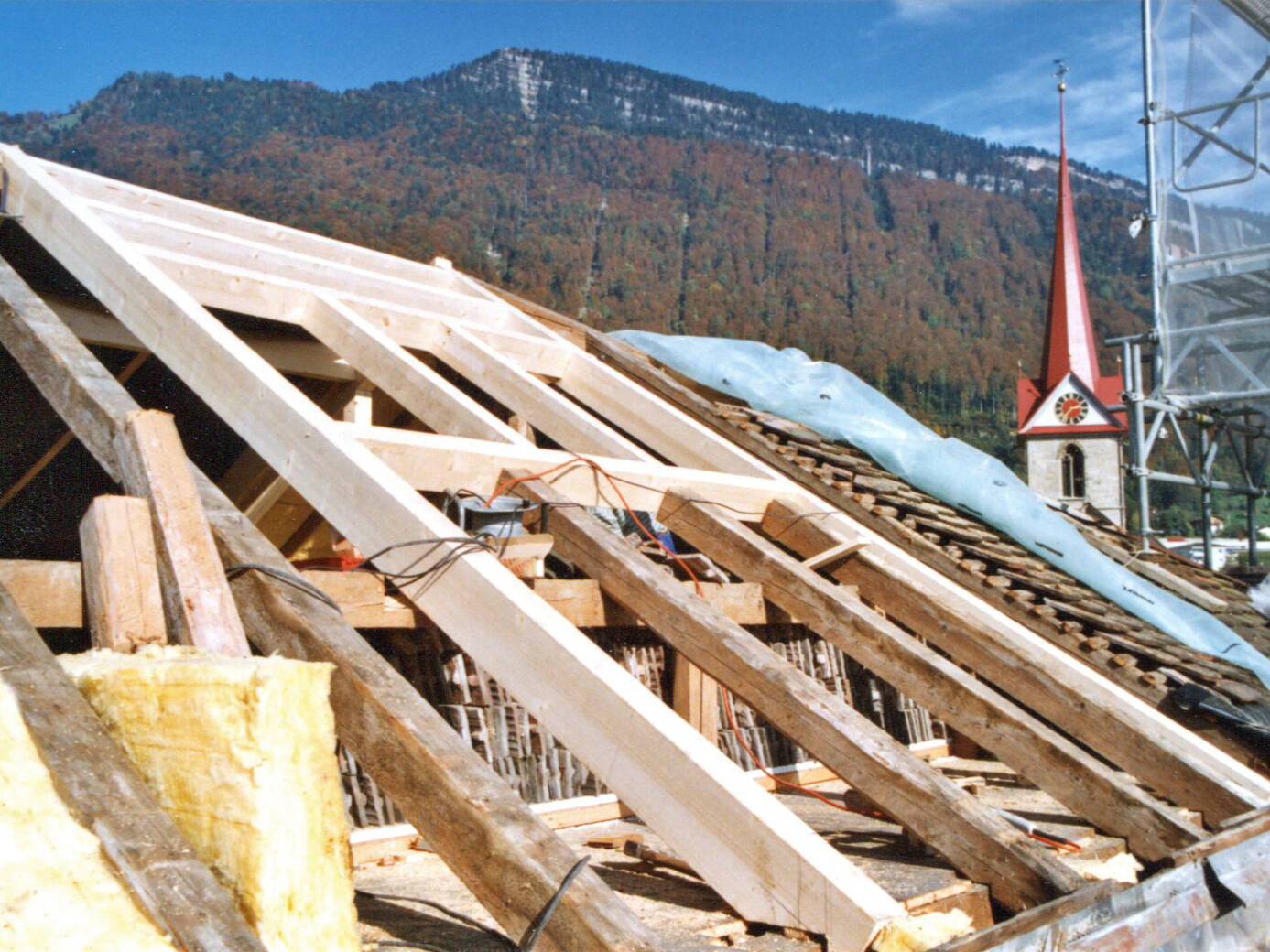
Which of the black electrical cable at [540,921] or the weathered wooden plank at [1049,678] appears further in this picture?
the weathered wooden plank at [1049,678]

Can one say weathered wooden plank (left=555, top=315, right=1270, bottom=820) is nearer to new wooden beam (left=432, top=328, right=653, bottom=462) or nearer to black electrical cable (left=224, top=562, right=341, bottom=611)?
new wooden beam (left=432, top=328, right=653, bottom=462)

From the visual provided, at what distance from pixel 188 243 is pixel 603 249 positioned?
8731 cm

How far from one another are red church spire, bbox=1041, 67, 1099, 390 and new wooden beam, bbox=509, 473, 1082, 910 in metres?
32.0

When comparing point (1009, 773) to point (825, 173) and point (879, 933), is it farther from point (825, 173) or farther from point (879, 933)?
point (825, 173)

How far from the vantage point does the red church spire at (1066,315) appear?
32.5 metres

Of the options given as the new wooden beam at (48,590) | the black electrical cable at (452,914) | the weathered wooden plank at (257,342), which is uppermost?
the weathered wooden plank at (257,342)

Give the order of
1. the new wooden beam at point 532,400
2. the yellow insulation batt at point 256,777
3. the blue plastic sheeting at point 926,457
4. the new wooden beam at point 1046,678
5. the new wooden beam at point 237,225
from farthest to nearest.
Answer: the new wooden beam at point 237,225 < the blue plastic sheeting at point 926,457 < the new wooden beam at point 532,400 < the new wooden beam at point 1046,678 < the yellow insulation batt at point 256,777

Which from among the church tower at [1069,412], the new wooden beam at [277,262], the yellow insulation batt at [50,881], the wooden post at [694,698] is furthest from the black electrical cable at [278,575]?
the church tower at [1069,412]

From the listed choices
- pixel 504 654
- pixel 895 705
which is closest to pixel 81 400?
pixel 504 654

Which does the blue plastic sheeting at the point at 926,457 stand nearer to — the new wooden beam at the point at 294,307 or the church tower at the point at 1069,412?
the new wooden beam at the point at 294,307

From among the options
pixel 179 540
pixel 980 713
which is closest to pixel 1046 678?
pixel 980 713

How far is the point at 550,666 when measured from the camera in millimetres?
2467

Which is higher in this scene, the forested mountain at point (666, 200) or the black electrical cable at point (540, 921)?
the forested mountain at point (666, 200)

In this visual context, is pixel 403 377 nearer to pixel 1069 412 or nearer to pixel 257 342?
pixel 257 342
